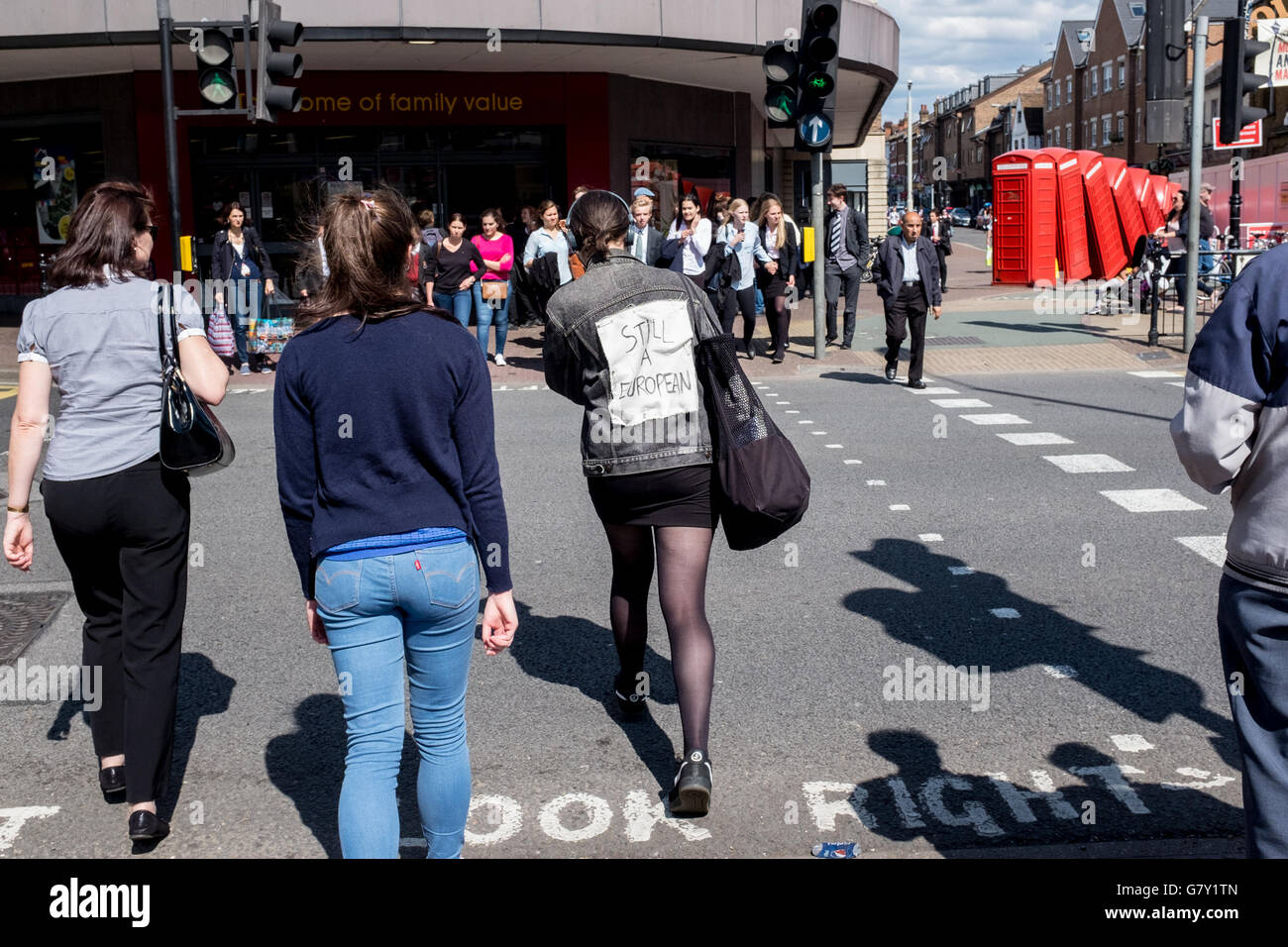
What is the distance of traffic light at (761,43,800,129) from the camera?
14312 millimetres

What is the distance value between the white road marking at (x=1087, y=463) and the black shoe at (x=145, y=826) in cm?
684

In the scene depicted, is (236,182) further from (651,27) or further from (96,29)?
(651,27)

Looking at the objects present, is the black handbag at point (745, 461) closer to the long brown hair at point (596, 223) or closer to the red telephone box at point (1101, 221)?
the long brown hair at point (596, 223)

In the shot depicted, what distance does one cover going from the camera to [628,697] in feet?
15.7

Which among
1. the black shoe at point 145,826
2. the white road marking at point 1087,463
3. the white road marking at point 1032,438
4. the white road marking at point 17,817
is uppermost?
the white road marking at point 1032,438

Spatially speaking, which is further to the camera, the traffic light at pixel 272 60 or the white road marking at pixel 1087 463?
the traffic light at pixel 272 60

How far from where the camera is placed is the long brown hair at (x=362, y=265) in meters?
3.00

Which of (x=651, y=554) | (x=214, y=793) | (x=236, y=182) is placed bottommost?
(x=214, y=793)

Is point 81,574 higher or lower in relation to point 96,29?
lower

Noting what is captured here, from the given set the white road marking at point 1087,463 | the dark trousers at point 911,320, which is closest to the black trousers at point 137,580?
the white road marking at point 1087,463

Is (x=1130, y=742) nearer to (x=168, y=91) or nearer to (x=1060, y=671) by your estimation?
(x=1060, y=671)

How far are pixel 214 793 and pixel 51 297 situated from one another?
1.55 m
